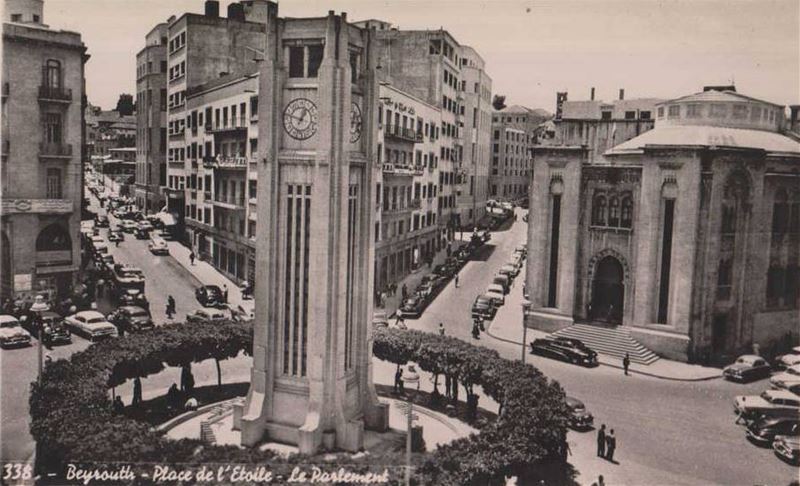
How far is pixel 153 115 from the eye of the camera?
9588 centimetres

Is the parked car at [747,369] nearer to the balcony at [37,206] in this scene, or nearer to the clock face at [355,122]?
the clock face at [355,122]

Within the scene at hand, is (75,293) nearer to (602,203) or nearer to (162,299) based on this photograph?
(162,299)

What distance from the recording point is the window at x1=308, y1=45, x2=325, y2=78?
27097mm

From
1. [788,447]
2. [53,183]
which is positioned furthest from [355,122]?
[53,183]

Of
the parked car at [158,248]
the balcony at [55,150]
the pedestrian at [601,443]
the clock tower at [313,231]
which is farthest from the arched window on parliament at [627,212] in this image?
the parked car at [158,248]

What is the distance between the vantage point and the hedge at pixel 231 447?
22000mm

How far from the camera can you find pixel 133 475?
20844mm

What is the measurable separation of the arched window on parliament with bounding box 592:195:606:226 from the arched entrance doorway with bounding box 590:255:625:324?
9.00 feet

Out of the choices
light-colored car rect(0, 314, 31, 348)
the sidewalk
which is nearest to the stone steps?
the sidewalk

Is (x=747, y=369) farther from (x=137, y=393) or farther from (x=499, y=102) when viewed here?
(x=499, y=102)

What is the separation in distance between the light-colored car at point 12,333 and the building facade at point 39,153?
7183 mm

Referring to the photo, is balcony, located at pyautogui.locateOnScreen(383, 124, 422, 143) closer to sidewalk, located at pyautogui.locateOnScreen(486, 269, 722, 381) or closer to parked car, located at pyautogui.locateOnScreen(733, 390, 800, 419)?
sidewalk, located at pyautogui.locateOnScreen(486, 269, 722, 381)

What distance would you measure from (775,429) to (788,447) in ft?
5.86

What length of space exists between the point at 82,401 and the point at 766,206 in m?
47.2
